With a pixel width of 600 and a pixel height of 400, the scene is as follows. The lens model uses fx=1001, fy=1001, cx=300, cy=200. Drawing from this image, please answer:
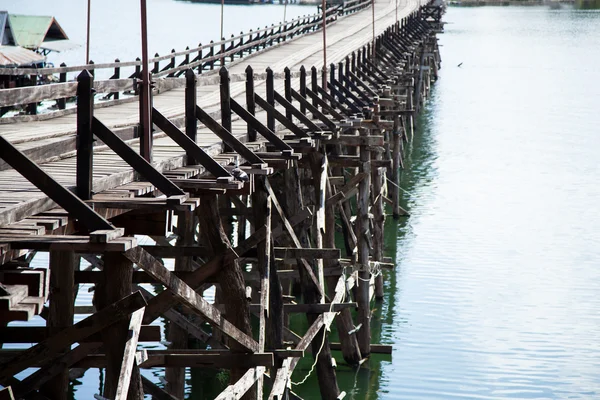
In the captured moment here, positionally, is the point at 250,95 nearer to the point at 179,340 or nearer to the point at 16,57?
the point at 179,340

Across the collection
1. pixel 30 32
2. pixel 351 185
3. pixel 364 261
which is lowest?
pixel 364 261

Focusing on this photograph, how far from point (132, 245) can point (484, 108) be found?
119 feet

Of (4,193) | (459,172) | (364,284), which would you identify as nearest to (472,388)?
(364,284)

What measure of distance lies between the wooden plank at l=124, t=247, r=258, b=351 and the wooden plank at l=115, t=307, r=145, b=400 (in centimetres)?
27

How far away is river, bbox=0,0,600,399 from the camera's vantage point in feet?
38.4

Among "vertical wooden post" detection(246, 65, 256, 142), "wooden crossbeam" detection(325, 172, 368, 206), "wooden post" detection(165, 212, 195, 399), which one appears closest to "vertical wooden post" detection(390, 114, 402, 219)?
"wooden crossbeam" detection(325, 172, 368, 206)

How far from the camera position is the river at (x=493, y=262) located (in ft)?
38.4

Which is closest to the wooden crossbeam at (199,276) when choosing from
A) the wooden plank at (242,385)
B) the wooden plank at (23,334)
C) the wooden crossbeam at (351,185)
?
the wooden plank at (23,334)

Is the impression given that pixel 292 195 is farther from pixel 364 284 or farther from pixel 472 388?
pixel 472 388

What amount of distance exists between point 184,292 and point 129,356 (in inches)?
29.8

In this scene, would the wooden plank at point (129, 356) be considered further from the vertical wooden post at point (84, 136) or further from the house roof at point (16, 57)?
the house roof at point (16, 57)

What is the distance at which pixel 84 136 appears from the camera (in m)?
5.19

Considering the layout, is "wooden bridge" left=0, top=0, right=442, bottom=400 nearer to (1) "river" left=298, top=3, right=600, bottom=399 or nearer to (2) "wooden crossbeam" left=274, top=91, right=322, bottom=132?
(2) "wooden crossbeam" left=274, top=91, right=322, bottom=132

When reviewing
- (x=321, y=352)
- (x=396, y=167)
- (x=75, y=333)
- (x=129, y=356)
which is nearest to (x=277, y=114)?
(x=321, y=352)
